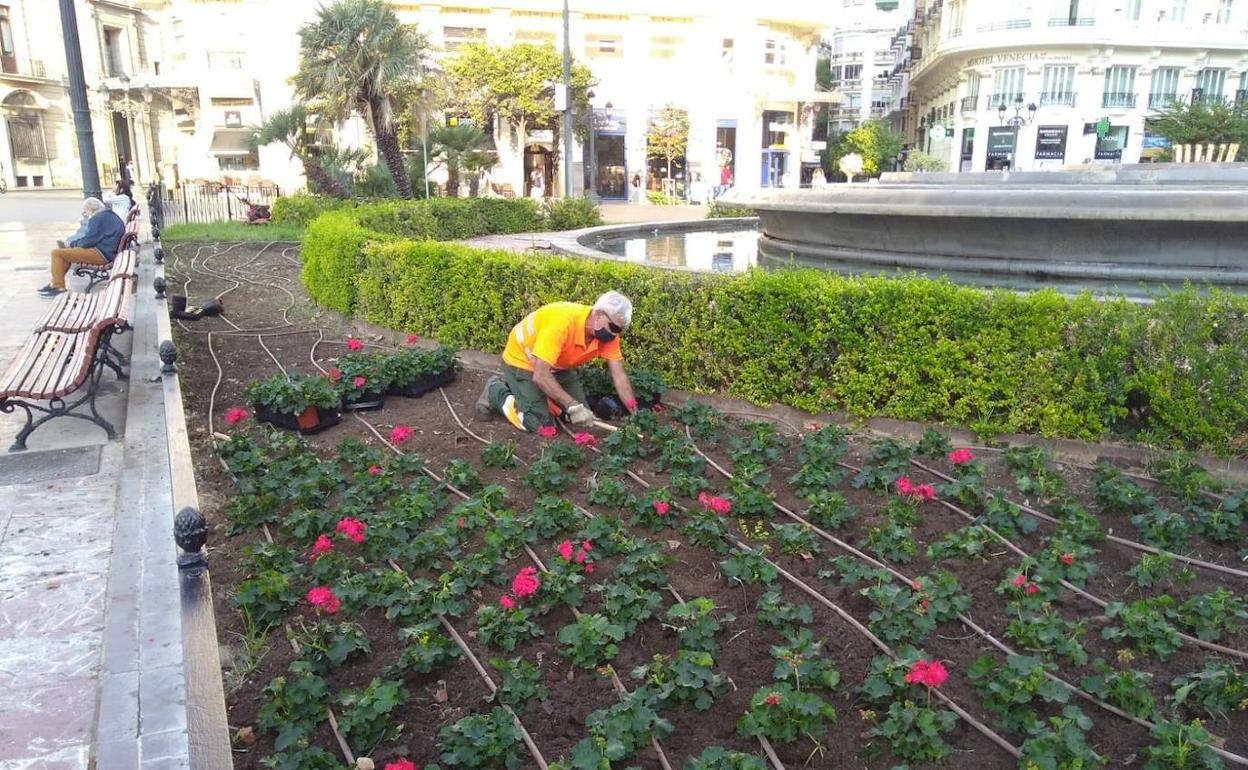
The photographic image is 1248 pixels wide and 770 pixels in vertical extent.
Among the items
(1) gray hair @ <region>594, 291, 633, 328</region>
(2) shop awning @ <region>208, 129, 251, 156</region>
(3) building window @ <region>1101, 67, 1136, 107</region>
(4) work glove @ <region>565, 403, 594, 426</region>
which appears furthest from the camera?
(3) building window @ <region>1101, 67, 1136, 107</region>

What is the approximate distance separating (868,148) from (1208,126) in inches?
724

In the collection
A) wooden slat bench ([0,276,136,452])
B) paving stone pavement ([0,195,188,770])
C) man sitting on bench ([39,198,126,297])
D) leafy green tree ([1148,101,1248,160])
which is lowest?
paving stone pavement ([0,195,188,770])

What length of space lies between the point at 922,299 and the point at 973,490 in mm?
1541

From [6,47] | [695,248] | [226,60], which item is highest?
[6,47]

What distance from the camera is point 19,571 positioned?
4.02 metres

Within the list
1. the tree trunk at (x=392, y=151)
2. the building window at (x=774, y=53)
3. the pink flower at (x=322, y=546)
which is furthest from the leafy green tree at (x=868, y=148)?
the pink flower at (x=322, y=546)

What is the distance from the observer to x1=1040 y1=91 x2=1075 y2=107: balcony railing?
146 ft

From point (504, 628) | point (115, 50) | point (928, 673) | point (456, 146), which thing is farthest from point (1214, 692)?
point (115, 50)

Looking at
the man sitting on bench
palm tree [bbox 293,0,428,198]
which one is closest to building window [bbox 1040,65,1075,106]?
palm tree [bbox 293,0,428,198]

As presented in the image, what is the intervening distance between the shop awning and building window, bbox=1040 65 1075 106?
37074 millimetres

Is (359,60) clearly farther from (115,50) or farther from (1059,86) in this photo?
(1059,86)

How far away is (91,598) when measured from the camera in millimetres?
3816

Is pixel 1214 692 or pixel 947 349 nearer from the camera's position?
pixel 1214 692

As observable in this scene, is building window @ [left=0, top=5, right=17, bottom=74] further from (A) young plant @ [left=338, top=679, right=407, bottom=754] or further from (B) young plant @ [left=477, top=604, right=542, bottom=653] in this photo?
(A) young plant @ [left=338, top=679, right=407, bottom=754]
